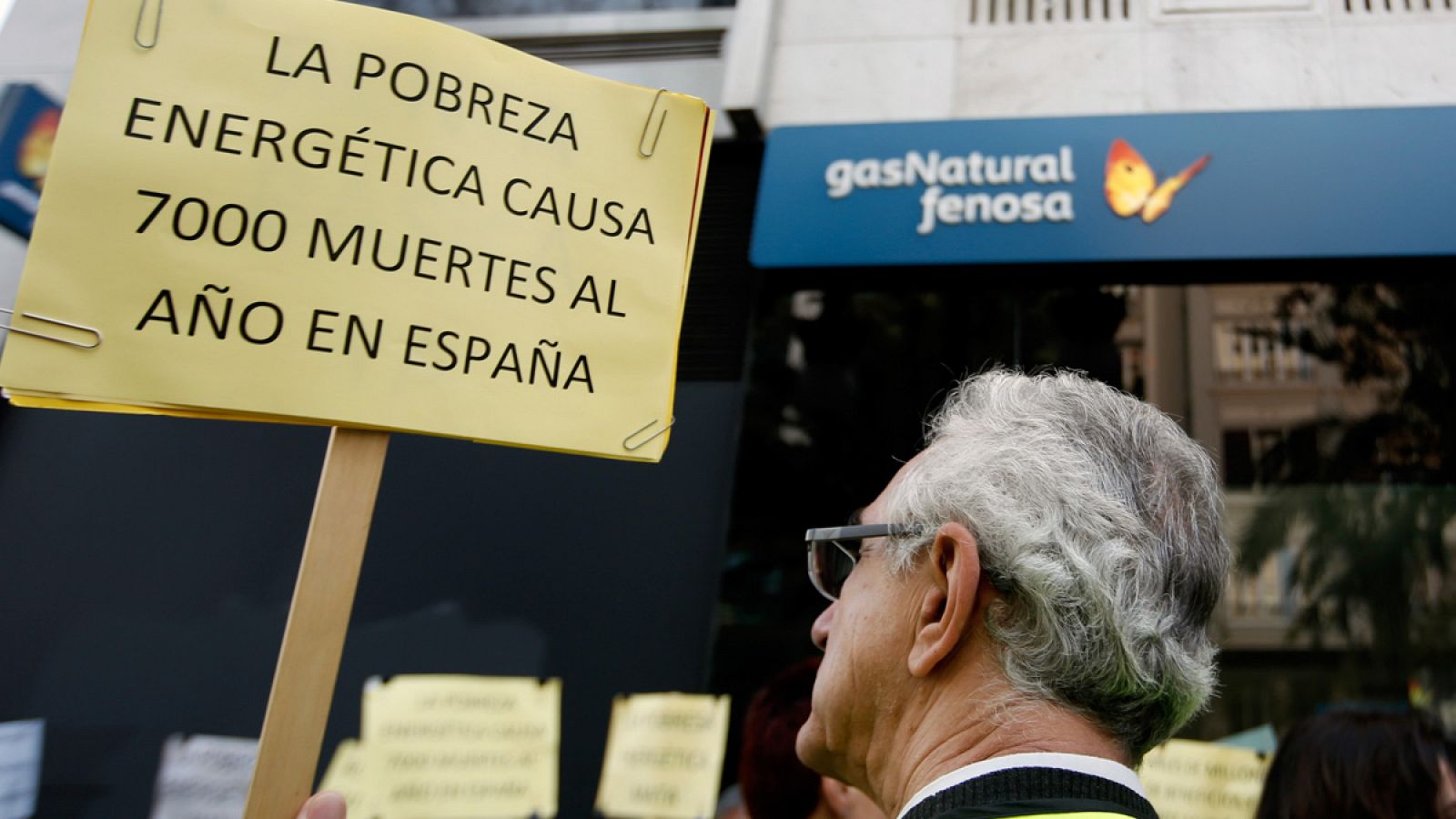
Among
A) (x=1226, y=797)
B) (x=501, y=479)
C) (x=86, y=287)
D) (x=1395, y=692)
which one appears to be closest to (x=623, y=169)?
(x=86, y=287)

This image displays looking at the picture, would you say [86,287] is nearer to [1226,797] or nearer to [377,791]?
[377,791]

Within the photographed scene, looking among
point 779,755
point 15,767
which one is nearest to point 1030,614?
A: point 779,755

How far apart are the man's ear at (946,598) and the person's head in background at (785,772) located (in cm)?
124

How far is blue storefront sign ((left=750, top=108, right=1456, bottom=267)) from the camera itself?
13.1 feet

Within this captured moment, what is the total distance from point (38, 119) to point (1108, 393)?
16.9 ft

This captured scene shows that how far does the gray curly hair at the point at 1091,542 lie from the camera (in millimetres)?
1306

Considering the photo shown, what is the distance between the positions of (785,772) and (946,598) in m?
1.41

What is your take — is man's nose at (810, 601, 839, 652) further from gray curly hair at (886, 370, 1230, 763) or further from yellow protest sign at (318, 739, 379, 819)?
yellow protest sign at (318, 739, 379, 819)

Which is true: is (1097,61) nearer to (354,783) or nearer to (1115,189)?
(1115,189)

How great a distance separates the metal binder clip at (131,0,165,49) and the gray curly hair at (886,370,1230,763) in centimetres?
119

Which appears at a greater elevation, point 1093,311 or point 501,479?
point 1093,311

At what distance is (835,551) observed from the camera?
5.32 feet

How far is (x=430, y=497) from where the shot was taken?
15.4 feet

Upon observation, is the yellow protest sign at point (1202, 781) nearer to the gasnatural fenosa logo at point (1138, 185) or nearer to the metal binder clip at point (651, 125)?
the gasnatural fenosa logo at point (1138, 185)
